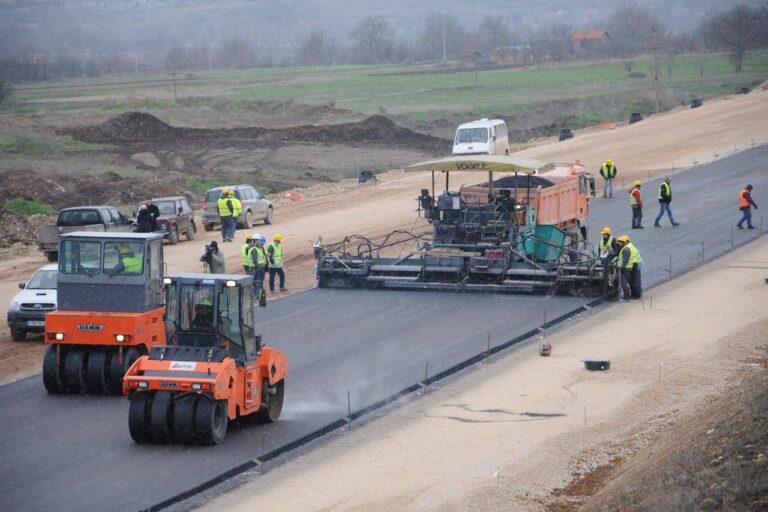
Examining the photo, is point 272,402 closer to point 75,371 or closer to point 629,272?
point 75,371

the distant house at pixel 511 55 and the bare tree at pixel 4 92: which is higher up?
the distant house at pixel 511 55

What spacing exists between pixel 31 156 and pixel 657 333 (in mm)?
43742

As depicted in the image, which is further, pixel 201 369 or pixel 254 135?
pixel 254 135

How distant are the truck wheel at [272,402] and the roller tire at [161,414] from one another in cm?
159

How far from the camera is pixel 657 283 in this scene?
2858 centimetres

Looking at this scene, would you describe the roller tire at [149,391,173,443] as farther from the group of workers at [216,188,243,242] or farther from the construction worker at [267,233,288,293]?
the group of workers at [216,188,243,242]

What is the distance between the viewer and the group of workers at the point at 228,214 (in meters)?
37.0

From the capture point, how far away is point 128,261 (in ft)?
63.6

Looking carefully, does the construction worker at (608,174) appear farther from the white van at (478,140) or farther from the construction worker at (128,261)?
the construction worker at (128,261)

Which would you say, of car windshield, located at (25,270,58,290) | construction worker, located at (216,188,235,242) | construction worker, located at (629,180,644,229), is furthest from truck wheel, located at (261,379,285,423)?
construction worker, located at (629,180,644,229)

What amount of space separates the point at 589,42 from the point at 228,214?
155198 mm

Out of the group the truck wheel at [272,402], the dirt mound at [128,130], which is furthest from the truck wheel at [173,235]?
the dirt mound at [128,130]

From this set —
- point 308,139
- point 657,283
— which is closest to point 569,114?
point 308,139

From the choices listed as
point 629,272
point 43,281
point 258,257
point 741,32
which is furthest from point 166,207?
point 741,32
